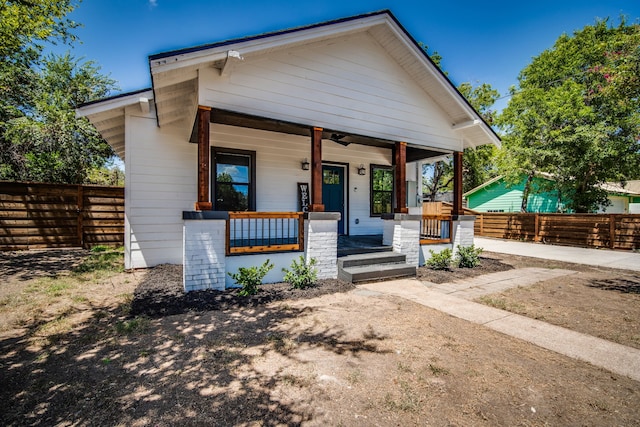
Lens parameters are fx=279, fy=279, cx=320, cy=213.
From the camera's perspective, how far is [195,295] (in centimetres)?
470

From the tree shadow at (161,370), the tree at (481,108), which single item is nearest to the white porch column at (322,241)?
the tree shadow at (161,370)

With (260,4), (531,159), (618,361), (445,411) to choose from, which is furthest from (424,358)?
(531,159)

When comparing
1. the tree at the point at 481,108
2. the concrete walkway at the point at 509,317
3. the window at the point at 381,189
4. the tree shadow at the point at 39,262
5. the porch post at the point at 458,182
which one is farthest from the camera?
the tree at the point at 481,108

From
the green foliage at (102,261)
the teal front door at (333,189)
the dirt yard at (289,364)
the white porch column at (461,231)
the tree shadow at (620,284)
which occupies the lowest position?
the tree shadow at (620,284)

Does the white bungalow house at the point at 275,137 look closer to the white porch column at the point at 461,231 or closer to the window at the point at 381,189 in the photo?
the white porch column at the point at 461,231

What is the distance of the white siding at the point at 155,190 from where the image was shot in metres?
6.52

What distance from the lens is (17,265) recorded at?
22.7 feet

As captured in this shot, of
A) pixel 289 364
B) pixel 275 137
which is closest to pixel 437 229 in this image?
pixel 275 137

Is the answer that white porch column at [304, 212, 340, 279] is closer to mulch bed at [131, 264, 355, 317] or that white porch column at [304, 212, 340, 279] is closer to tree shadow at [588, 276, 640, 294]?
mulch bed at [131, 264, 355, 317]

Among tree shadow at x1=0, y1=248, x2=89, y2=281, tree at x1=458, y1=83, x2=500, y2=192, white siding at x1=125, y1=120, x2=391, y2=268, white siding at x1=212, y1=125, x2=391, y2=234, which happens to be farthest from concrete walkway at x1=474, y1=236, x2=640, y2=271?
tree shadow at x1=0, y1=248, x2=89, y2=281

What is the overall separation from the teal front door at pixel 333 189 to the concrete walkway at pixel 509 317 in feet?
11.3

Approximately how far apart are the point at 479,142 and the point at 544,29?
37.4 feet

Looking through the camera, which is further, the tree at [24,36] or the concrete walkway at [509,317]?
the tree at [24,36]

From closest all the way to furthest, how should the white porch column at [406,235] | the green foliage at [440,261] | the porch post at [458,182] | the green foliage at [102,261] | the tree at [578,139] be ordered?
the green foliage at [102,261] → the white porch column at [406,235] → the green foliage at [440,261] → the porch post at [458,182] → the tree at [578,139]
